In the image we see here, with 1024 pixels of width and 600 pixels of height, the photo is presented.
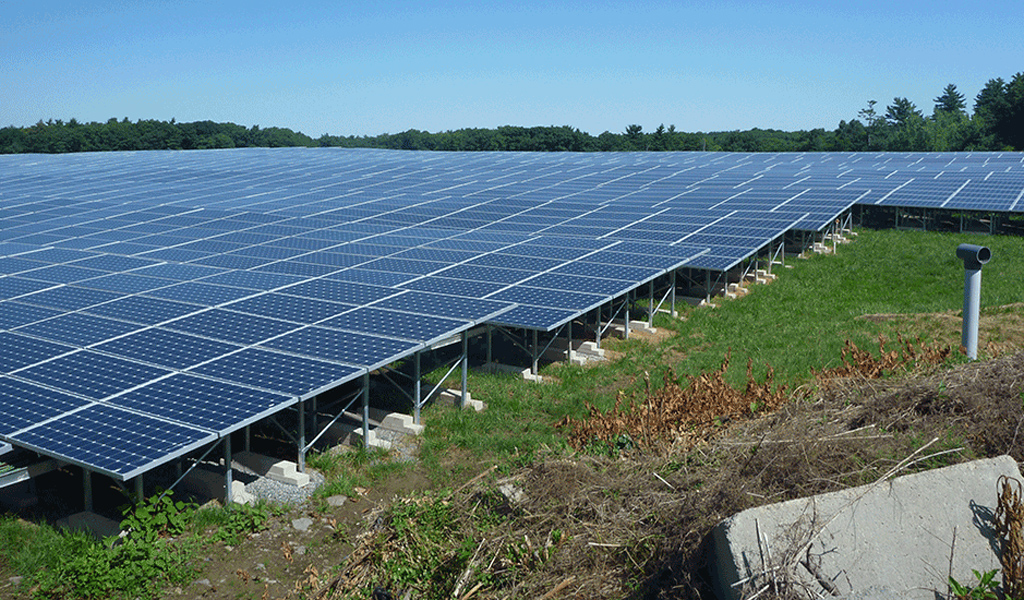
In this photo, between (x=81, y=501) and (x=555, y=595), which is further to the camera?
(x=81, y=501)

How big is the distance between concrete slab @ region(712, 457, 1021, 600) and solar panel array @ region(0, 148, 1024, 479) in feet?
25.5

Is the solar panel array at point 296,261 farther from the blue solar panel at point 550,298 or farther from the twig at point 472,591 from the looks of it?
the twig at point 472,591

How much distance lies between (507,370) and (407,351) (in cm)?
498

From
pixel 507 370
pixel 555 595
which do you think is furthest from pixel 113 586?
pixel 507 370

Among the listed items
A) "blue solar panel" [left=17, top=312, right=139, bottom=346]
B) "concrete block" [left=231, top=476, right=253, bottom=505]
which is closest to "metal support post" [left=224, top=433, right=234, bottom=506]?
"concrete block" [left=231, top=476, right=253, bottom=505]

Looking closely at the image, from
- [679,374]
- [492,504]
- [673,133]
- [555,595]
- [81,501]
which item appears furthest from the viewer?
[673,133]

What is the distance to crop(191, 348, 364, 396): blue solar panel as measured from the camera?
1359cm

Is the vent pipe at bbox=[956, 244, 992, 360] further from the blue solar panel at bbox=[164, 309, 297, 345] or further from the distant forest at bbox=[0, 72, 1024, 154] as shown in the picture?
the distant forest at bbox=[0, 72, 1024, 154]

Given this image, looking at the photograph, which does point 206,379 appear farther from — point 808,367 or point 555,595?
point 808,367

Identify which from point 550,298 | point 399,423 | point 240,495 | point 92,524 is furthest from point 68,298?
point 550,298

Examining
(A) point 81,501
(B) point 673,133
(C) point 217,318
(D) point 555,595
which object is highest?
(B) point 673,133

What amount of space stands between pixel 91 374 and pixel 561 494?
9.17m

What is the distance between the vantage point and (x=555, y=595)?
802 cm

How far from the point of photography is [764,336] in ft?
75.7
